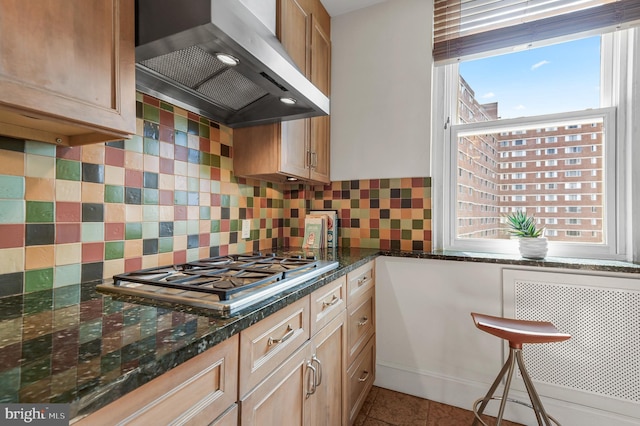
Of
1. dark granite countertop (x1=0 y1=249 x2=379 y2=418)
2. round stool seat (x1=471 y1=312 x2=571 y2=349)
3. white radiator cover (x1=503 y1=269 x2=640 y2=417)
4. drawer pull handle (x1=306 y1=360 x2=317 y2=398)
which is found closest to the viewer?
dark granite countertop (x1=0 y1=249 x2=379 y2=418)

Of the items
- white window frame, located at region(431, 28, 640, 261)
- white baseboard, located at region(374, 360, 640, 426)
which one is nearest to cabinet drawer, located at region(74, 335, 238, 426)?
white baseboard, located at region(374, 360, 640, 426)

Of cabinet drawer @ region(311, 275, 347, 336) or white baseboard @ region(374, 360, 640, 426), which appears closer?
cabinet drawer @ region(311, 275, 347, 336)

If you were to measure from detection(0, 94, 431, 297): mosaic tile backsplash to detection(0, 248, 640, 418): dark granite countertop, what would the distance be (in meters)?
0.14

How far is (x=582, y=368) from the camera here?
5.03 feet

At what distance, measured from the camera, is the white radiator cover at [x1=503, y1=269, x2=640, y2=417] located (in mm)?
1451

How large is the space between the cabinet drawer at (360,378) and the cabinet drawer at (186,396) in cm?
94

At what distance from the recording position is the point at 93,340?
1.94ft

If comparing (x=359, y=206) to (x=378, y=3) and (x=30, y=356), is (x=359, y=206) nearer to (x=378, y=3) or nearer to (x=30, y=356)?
(x=378, y=3)

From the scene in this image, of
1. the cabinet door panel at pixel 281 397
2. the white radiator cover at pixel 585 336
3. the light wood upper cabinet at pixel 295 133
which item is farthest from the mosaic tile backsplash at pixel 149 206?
the cabinet door panel at pixel 281 397

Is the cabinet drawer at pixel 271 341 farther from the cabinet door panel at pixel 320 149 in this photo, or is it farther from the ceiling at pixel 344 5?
the ceiling at pixel 344 5

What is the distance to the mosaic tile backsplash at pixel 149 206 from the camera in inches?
37.0

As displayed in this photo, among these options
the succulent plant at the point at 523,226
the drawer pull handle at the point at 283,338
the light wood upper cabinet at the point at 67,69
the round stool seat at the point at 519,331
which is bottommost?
the round stool seat at the point at 519,331

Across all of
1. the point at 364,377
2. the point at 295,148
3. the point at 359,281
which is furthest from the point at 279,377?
the point at 295,148

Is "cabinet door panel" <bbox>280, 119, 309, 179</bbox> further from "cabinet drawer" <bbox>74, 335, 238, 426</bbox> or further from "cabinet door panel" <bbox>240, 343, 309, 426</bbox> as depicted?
"cabinet drawer" <bbox>74, 335, 238, 426</bbox>
